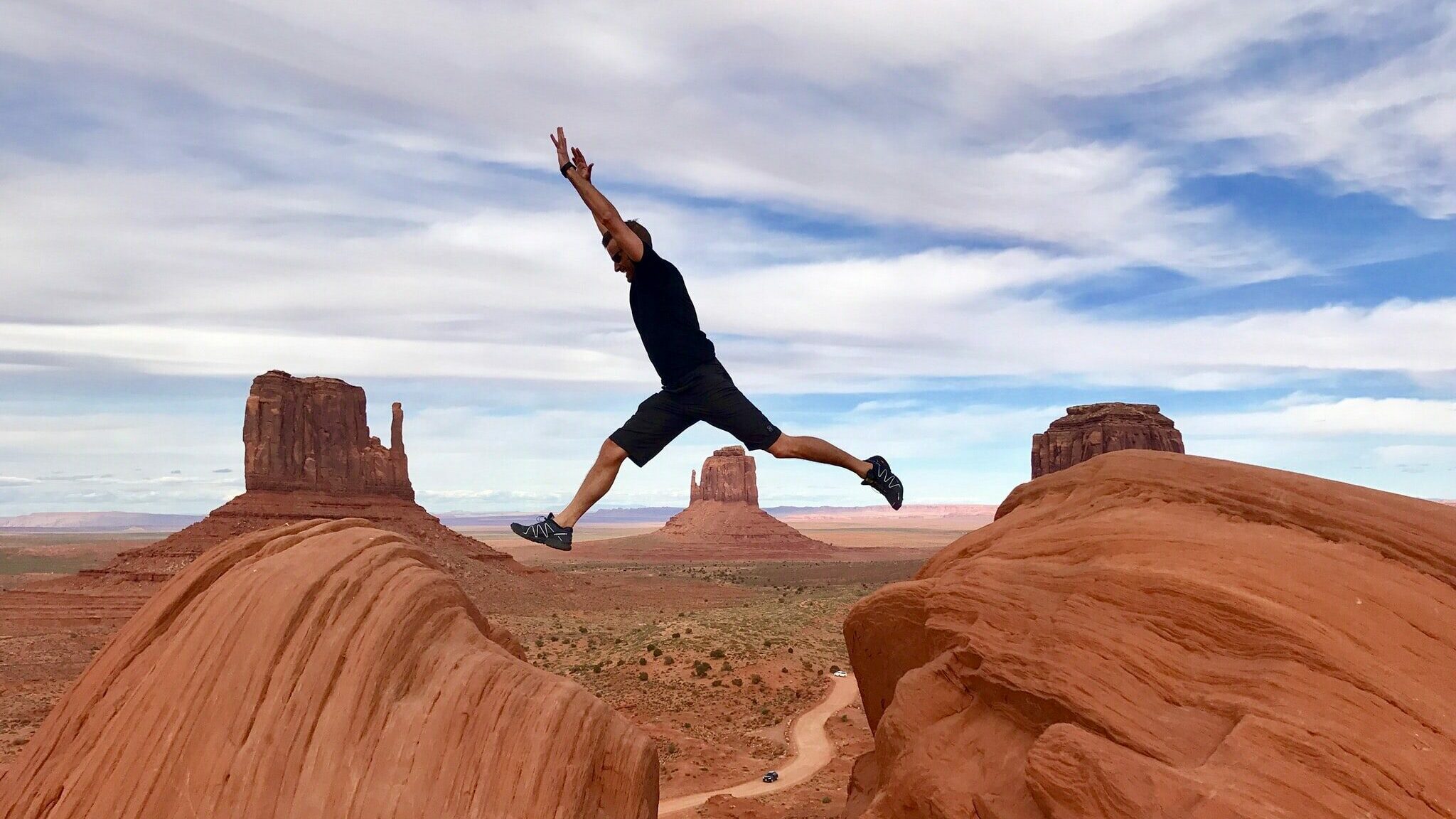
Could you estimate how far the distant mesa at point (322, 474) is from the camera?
7881 centimetres

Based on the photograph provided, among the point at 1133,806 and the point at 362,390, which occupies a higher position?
the point at 362,390

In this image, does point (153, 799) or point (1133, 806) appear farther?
point (153, 799)

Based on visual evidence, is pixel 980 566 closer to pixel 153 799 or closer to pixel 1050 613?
pixel 1050 613

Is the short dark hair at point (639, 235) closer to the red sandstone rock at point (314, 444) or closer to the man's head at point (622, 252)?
the man's head at point (622, 252)

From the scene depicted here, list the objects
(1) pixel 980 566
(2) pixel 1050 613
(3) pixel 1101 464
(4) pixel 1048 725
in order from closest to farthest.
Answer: (4) pixel 1048 725 < (2) pixel 1050 613 < (1) pixel 980 566 < (3) pixel 1101 464

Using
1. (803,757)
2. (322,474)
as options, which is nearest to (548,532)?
(803,757)

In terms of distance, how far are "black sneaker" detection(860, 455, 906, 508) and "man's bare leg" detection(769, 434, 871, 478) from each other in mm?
98

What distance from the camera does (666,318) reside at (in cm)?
1009

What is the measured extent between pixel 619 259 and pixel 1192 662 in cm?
649

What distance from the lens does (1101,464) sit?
406 inches

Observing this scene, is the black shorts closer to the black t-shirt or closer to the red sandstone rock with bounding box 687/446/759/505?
the black t-shirt

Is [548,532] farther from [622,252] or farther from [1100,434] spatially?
[1100,434]

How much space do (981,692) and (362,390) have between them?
312 ft

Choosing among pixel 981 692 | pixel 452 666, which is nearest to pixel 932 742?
pixel 981 692
